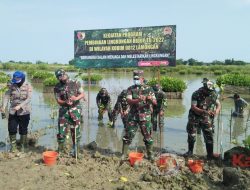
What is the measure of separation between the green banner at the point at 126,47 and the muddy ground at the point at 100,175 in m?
5.84

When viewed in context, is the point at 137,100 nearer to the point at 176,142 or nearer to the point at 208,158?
the point at 208,158

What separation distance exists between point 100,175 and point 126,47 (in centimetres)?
757

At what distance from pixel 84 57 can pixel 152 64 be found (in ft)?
9.33

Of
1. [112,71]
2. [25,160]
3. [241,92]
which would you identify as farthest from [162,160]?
[112,71]

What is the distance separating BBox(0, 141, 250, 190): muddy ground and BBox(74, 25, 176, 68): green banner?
230 inches

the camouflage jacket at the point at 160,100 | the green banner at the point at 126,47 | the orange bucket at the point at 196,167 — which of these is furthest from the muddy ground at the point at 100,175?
the green banner at the point at 126,47

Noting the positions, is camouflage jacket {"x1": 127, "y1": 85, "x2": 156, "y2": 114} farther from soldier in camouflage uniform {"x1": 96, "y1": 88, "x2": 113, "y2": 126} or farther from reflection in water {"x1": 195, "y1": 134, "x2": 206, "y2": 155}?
soldier in camouflage uniform {"x1": 96, "y1": 88, "x2": 113, "y2": 126}

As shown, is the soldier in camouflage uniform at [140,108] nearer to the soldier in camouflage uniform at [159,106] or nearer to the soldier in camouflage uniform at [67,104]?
the soldier in camouflage uniform at [67,104]

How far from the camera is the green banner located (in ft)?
41.7

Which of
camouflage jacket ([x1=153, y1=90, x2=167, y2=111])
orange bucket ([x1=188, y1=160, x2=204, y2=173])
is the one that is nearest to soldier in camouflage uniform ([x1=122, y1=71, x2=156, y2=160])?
orange bucket ([x1=188, y1=160, x2=204, y2=173])

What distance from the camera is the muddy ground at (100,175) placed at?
19.9 feet

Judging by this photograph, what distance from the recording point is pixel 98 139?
10609mm

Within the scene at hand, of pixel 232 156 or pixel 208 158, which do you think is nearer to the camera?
pixel 232 156

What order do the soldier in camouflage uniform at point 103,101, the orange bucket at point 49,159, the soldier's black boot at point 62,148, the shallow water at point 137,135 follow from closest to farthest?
the orange bucket at point 49,159 → the soldier's black boot at point 62,148 → the shallow water at point 137,135 → the soldier in camouflage uniform at point 103,101
